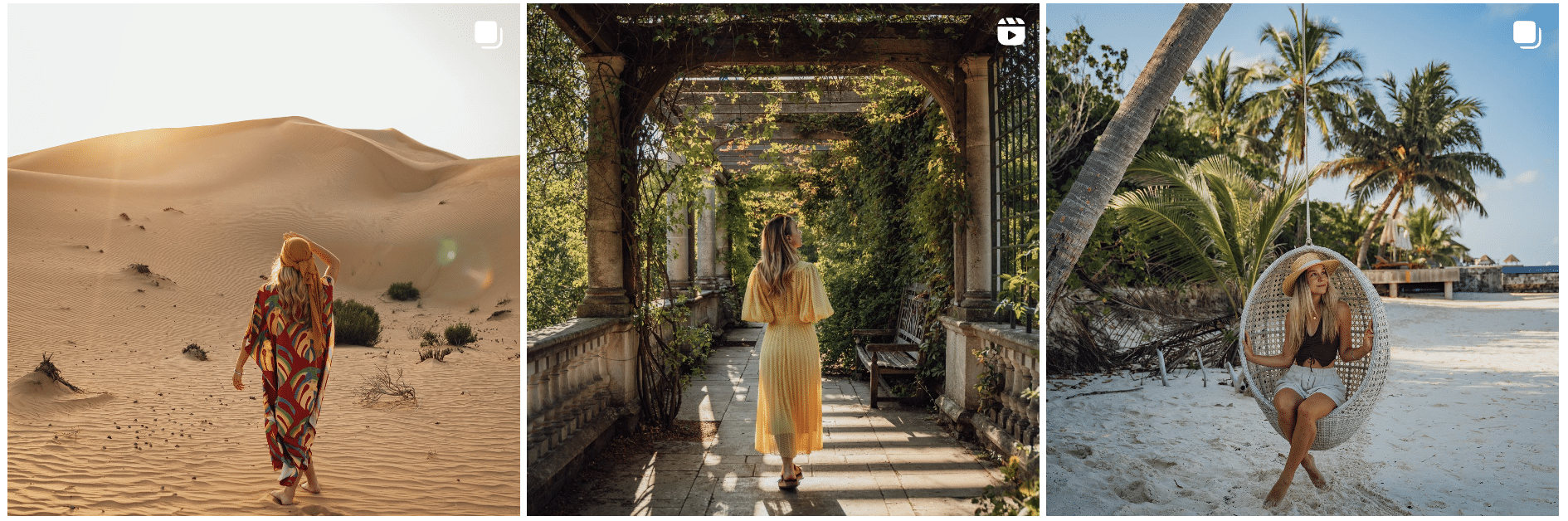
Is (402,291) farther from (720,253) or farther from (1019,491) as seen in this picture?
(1019,491)

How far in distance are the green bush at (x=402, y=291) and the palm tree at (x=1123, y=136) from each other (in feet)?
74.0

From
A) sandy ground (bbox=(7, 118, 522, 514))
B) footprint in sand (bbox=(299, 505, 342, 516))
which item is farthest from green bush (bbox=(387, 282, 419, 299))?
footprint in sand (bbox=(299, 505, 342, 516))

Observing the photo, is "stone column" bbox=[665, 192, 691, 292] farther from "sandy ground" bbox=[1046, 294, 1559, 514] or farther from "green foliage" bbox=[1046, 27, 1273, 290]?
"sandy ground" bbox=[1046, 294, 1559, 514]

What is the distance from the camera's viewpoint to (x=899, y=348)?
5.87m

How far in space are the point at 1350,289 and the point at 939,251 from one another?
242cm

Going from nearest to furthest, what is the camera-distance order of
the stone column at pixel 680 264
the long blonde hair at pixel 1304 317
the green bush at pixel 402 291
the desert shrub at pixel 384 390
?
1. the long blonde hair at pixel 1304 317
2. the desert shrub at pixel 384 390
3. the stone column at pixel 680 264
4. the green bush at pixel 402 291

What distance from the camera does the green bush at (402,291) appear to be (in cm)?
2230

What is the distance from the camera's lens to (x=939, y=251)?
5.46 metres

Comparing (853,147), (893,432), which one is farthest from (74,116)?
(853,147)

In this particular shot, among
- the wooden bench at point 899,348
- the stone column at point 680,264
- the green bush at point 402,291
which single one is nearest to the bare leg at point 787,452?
the wooden bench at point 899,348

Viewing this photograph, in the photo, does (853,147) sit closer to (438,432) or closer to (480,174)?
(438,432)

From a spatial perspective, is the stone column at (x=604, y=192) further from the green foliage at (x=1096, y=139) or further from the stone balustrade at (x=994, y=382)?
the green foliage at (x=1096, y=139)

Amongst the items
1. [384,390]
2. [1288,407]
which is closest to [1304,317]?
[1288,407]

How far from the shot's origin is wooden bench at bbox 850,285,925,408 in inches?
224
